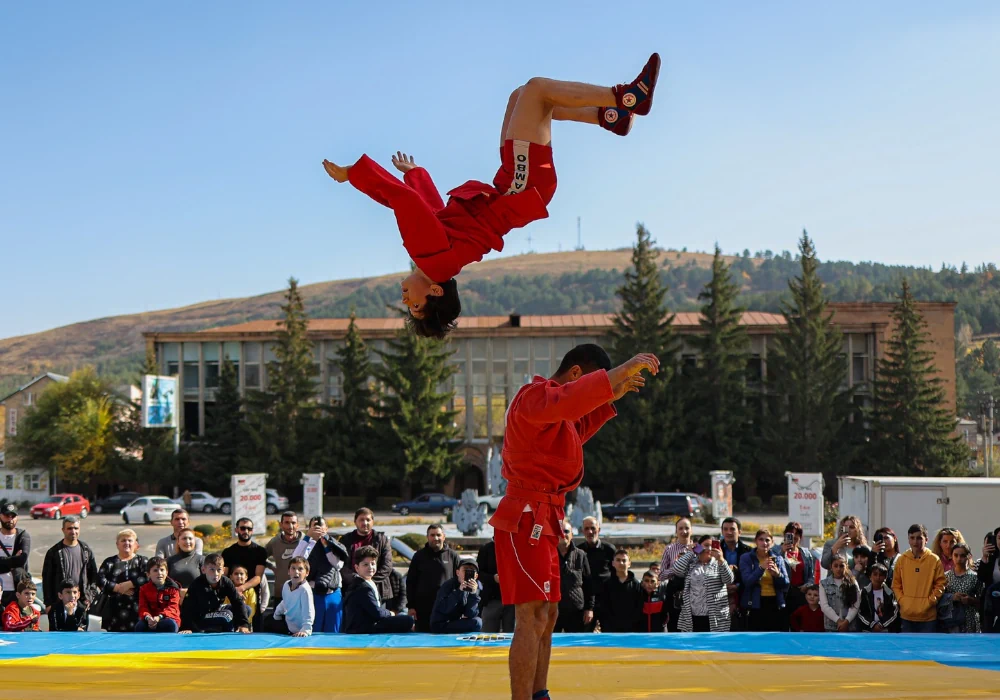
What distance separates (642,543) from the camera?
2728cm

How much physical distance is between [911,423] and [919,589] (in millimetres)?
42020

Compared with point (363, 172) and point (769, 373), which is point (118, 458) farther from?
point (363, 172)

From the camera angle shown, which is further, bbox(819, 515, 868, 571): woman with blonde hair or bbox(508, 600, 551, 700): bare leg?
bbox(819, 515, 868, 571): woman with blonde hair

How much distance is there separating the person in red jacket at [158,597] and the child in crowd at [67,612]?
0.98 meters

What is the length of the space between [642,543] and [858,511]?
Answer: 31.8ft

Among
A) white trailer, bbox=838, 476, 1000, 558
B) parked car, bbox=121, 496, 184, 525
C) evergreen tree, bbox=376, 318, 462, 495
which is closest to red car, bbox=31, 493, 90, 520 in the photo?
parked car, bbox=121, 496, 184, 525

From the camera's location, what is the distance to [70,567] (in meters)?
10.1

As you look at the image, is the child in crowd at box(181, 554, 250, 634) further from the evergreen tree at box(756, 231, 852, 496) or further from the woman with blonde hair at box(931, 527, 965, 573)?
the evergreen tree at box(756, 231, 852, 496)

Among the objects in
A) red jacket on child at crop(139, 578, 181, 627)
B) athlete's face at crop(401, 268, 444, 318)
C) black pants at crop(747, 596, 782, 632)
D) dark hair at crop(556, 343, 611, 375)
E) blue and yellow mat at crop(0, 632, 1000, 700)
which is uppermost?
athlete's face at crop(401, 268, 444, 318)

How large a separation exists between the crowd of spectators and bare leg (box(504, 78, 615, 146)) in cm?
480

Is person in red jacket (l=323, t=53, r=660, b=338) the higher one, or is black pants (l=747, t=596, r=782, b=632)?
person in red jacket (l=323, t=53, r=660, b=338)

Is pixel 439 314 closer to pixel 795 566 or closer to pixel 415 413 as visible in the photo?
pixel 795 566

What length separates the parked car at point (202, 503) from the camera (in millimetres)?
48625

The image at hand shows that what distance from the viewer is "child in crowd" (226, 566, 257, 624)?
9500 millimetres
